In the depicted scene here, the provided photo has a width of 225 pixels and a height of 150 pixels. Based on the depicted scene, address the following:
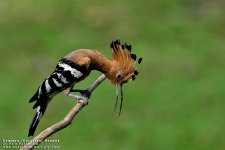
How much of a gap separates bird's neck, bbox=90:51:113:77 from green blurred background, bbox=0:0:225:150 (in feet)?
21.1

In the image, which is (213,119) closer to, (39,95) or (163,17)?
(163,17)

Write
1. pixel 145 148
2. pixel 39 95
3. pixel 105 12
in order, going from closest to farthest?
pixel 39 95, pixel 145 148, pixel 105 12

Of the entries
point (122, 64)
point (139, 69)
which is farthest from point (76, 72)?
point (139, 69)

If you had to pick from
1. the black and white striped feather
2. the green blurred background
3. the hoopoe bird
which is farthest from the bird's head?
the green blurred background

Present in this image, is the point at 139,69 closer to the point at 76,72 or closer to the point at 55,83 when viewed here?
the point at 76,72

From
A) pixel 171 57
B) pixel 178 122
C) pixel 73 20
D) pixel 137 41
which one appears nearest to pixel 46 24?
pixel 73 20

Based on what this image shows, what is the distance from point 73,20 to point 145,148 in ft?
23.0

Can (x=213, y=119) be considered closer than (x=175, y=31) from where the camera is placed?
Yes

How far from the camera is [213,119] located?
15.1 meters

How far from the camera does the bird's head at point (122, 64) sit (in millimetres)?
6328

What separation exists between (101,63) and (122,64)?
0.46 meters

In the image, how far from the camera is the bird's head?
6.33 meters

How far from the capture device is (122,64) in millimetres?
6504

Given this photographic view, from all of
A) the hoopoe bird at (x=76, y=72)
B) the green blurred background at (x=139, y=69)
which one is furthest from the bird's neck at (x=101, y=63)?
the green blurred background at (x=139, y=69)
